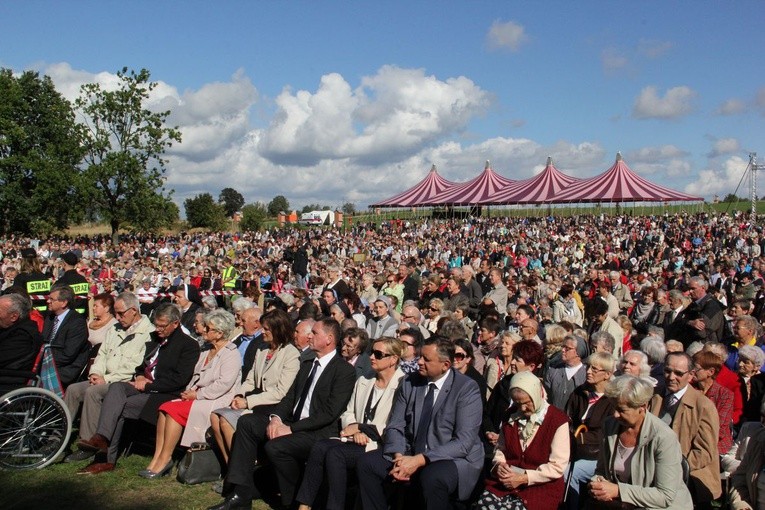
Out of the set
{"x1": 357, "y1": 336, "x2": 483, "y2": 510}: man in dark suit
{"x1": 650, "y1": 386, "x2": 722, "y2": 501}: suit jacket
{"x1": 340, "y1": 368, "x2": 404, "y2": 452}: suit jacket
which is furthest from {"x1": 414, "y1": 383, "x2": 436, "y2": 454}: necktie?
{"x1": 650, "y1": 386, "x2": 722, "y2": 501}: suit jacket

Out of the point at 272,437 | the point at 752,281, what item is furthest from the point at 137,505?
the point at 752,281

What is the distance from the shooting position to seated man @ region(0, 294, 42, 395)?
5.79 meters

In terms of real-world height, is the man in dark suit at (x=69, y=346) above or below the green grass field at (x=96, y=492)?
above

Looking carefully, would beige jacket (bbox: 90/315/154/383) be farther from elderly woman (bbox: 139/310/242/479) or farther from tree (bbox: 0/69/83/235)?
tree (bbox: 0/69/83/235)

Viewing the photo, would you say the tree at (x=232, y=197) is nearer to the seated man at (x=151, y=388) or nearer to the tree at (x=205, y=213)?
the tree at (x=205, y=213)

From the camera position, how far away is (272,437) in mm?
5141

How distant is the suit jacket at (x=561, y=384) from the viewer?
5461 millimetres

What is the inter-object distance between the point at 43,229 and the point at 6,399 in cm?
4090

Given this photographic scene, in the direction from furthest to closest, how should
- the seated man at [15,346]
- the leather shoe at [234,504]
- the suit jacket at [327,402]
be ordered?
the seated man at [15,346] < the suit jacket at [327,402] < the leather shoe at [234,504]

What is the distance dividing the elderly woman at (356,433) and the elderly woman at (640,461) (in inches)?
67.3

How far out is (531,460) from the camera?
412cm

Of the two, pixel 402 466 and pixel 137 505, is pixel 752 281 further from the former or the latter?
pixel 137 505

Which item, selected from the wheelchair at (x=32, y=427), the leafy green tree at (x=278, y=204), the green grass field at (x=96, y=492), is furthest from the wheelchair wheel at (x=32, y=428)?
the leafy green tree at (x=278, y=204)

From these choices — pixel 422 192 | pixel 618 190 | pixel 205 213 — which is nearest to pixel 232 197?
pixel 205 213
